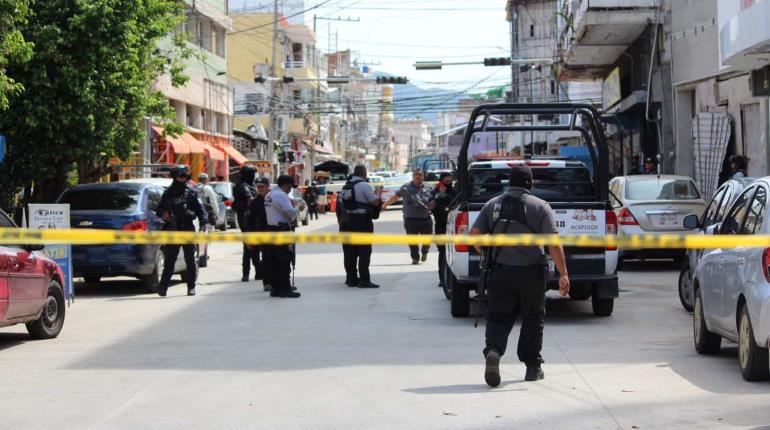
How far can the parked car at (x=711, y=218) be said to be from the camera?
11.8 m

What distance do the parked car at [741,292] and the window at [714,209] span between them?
1.45 meters

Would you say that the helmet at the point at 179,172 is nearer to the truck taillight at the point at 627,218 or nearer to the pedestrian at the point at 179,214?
the pedestrian at the point at 179,214

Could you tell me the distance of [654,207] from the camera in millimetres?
19359

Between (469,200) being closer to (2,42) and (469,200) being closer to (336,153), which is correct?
(2,42)

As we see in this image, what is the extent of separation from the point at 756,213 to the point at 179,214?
981 centimetres

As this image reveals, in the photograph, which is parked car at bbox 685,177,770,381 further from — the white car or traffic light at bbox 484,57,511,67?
traffic light at bbox 484,57,511,67

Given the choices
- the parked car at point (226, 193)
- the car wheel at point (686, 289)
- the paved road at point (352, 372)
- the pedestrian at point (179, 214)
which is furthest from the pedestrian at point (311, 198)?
the car wheel at point (686, 289)

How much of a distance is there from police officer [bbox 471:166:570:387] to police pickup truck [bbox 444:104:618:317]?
326cm

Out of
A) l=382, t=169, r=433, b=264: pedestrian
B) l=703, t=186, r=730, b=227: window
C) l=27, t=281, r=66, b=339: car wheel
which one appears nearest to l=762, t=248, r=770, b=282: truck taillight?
l=703, t=186, r=730, b=227: window

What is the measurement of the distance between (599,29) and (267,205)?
16.5 metres

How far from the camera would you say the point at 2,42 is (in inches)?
603

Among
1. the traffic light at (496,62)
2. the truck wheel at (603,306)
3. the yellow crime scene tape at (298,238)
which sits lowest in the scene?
the truck wheel at (603,306)

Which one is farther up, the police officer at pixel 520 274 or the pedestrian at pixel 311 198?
the pedestrian at pixel 311 198

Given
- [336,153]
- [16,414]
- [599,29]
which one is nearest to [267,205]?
[16,414]
